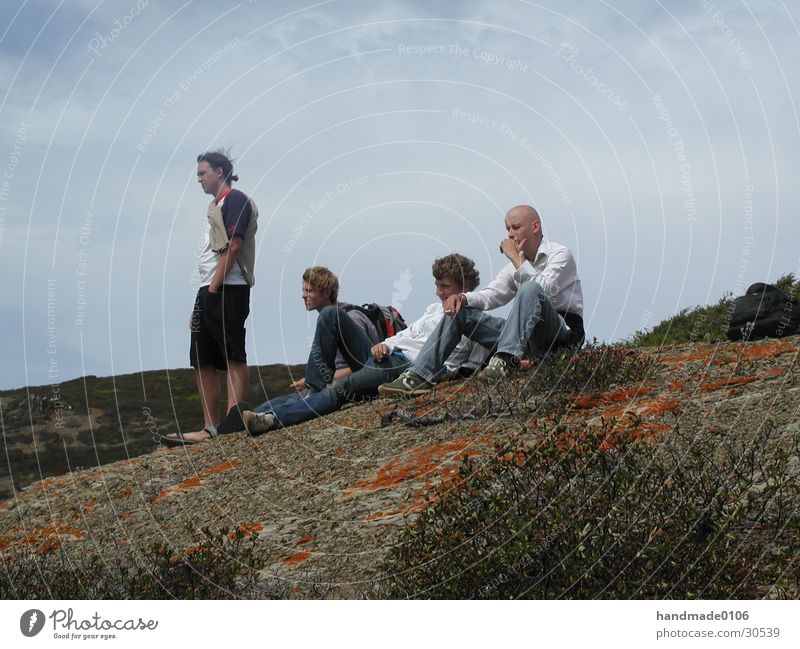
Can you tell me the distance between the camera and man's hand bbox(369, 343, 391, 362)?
1028cm

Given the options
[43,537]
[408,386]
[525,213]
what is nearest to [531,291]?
[525,213]

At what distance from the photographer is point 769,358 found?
9.26m

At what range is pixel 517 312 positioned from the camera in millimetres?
9141

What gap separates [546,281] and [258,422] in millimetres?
3073

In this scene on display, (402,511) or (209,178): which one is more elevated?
(209,178)

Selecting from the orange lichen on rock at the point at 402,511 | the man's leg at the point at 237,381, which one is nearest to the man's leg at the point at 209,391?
the man's leg at the point at 237,381

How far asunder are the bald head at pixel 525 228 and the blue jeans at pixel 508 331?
0.59 m

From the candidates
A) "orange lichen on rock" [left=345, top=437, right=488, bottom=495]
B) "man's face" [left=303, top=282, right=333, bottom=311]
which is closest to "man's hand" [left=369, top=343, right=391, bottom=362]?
"man's face" [left=303, top=282, right=333, bottom=311]

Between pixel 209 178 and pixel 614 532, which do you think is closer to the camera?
pixel 614 532

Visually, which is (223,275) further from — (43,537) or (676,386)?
(676,386)

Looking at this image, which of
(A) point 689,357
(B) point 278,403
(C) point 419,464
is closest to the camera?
(C) point 419,464

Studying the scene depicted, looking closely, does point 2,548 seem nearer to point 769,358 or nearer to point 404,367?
point 404,367

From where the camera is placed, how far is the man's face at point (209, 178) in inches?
382
